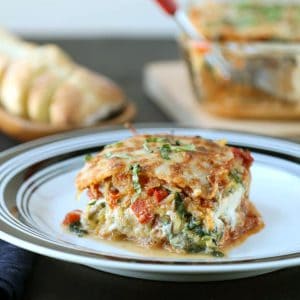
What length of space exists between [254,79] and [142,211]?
1.33 meters

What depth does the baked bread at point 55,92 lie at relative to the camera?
2.73 m

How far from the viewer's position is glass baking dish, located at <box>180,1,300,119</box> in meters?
2.90

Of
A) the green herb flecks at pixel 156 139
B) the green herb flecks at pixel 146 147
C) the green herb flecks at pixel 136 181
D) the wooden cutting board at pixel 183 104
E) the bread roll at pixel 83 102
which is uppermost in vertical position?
the wooden cutting board at pixel 183 104

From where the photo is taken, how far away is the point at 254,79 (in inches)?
116

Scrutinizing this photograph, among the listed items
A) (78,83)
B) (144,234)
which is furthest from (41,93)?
(144,234)

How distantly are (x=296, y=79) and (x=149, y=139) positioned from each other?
1191 mm

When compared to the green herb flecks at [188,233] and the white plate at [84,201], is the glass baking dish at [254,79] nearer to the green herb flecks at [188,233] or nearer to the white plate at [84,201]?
the white plate at [84,201]

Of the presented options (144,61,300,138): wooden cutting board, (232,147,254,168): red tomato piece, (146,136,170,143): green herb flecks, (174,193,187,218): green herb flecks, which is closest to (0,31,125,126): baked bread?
(144,61,300,138): wooden cutting board

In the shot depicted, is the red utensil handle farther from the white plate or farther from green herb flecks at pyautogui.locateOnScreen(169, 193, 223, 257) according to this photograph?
green herb flecks at pyautogui.locateOnScreen(169, 193, 223, 257)

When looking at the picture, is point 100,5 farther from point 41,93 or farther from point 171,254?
point 171,254

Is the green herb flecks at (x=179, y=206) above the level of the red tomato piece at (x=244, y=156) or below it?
below

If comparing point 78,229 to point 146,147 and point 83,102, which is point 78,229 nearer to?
point 146,147

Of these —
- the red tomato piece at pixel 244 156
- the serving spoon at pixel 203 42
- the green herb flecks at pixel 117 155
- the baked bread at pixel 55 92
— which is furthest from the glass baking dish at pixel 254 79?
the green herb flecks at pixel 117 155

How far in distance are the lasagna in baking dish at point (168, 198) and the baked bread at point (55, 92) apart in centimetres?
88
